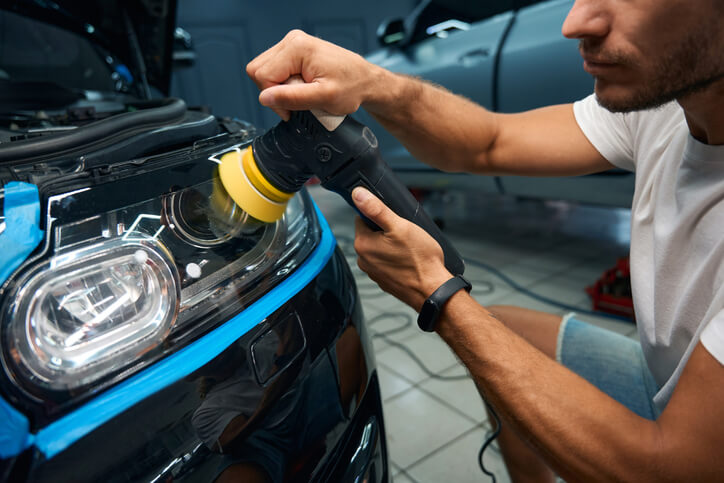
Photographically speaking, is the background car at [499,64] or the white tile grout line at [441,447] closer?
the white tile grout line at [441,447]

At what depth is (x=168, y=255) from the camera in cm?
60

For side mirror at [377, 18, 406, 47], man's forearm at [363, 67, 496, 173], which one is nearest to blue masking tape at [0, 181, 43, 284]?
man's forearm at [363, 67, 496, 173]

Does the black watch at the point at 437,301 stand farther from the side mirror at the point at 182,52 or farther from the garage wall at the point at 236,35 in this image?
the garage wall at the point at 236,35

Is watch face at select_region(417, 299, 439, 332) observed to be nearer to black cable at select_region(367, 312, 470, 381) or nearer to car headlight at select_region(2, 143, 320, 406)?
car headlight at select_region(2, 143, 320, 406)

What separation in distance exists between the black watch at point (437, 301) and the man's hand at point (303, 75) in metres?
0.33

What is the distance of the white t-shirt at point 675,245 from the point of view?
2.36ft

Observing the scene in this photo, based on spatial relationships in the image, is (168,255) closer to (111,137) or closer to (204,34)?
(111,137)

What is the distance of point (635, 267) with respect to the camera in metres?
0.90

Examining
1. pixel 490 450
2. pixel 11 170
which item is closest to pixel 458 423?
pixel 490 450

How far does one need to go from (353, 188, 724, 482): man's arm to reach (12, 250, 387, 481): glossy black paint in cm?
13

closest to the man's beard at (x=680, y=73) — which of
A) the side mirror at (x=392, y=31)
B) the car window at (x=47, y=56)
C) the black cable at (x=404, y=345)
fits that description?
the black cable at (x=404, y=345)

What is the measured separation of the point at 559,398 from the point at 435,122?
66cm

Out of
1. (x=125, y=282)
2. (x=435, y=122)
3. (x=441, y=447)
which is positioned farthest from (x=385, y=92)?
(x=441, y=447)

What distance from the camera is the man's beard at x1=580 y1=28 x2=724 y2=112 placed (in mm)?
641
